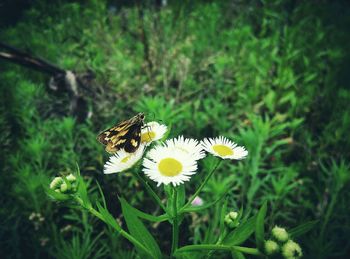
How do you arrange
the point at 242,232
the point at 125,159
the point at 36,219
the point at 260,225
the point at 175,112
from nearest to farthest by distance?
the point at 260,225 → the point at 242,232 → the point at 125,159 → the point at 36,219 → the point at 175,112

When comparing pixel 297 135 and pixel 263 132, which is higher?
pixel 297 135

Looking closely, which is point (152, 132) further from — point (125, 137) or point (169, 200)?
point (169, 200)

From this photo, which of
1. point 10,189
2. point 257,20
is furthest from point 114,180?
point 257,20

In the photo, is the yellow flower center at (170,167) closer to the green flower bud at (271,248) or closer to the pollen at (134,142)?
the pollen at (134,142)

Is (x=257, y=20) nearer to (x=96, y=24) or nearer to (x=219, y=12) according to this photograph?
(x=219, y=12)

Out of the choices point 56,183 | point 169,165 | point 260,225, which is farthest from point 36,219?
point 260,225

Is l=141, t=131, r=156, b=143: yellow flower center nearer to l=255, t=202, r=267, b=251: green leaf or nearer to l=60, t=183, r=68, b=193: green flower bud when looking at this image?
l=60, t=183, r=68, b=193: green flower bud

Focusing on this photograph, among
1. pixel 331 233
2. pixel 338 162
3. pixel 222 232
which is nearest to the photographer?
pixel 222 232
